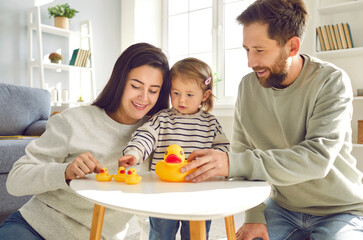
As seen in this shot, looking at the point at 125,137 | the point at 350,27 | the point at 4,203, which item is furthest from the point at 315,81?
the point at 350,27

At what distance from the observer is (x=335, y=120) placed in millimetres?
992

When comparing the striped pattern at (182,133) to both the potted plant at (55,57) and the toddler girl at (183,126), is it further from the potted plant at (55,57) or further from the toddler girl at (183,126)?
the potted plant at (55,57)

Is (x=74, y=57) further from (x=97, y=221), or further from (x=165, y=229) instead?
(x=97, y=221)

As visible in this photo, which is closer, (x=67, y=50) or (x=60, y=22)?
(x=60, y=22)

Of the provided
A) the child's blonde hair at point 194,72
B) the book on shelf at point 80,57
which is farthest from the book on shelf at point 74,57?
the child's blonde hair at point 194,72

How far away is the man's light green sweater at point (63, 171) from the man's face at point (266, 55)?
1.82 feet

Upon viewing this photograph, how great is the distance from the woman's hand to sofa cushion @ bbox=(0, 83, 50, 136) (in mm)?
2027

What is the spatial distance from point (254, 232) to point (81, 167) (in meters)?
0.60

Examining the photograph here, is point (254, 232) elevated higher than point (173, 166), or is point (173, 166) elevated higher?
point (173, 166)

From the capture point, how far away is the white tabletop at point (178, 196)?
62 centimetres

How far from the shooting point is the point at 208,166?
87cm

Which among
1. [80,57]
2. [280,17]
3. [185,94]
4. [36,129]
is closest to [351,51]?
[280,17]

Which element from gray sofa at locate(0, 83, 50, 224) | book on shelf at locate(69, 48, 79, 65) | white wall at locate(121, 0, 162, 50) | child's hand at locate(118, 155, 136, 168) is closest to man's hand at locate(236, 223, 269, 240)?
child's hand at locate(118, 155, 136, 168)

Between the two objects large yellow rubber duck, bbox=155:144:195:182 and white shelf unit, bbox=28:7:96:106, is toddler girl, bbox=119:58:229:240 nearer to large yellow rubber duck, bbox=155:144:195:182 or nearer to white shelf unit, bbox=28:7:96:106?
large yellow rubber duck, bbox=155:144:195:182
